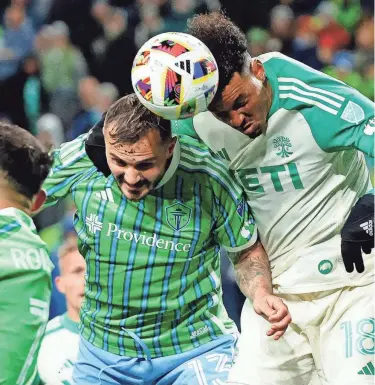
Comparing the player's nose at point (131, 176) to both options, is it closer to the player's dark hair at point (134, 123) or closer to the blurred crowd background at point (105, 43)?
the player's dark hair at point (134, 123)

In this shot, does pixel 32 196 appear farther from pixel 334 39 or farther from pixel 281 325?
pixel 334 39

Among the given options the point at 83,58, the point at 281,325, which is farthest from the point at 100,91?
the point at 281,325

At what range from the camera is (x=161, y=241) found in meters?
3.14

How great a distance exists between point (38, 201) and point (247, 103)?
0.73 metres

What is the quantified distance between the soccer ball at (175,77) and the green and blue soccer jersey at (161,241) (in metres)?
0.28

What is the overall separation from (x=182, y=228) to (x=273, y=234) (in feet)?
1.05

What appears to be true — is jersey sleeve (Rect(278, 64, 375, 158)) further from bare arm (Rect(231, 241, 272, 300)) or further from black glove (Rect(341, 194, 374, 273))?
bare arm (Rect(231, 241, 272, 300))

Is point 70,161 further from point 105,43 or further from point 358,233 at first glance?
point 105,43

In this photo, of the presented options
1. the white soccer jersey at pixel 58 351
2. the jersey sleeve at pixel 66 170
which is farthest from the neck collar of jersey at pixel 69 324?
the jersey sleeve at pixel 66 170

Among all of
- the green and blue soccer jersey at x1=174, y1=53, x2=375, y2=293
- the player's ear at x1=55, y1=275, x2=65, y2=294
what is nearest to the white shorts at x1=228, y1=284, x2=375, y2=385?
the green and blue soccer jersey at x1=174, y1=53, x2=375, y2=293

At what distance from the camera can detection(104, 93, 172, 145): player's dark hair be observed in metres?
2.97

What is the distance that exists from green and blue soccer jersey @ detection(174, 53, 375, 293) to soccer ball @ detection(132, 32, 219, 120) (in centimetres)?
31

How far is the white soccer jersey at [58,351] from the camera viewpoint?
13.8 feet

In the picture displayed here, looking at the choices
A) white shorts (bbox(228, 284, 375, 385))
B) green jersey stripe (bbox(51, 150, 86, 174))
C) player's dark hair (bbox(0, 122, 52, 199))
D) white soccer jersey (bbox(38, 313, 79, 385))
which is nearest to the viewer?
player's dark hair (bbox(0, 122, 52, 199))
